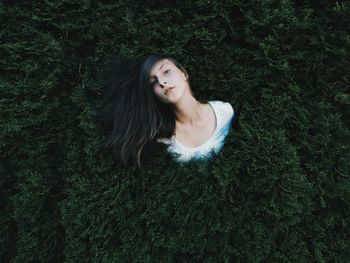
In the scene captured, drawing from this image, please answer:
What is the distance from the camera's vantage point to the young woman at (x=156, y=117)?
317cm

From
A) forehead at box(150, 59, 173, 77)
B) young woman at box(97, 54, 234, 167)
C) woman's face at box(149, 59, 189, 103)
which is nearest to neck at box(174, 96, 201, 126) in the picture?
young woman at box(97, 54, 234, 167)

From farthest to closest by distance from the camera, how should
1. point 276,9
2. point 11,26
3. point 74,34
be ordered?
point 74,34
point 11,26
point 276,9

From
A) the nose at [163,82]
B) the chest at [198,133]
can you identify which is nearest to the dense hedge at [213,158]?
the chest at [198,133]

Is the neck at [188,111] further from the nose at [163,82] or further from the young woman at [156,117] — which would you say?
the nose at [163,82]

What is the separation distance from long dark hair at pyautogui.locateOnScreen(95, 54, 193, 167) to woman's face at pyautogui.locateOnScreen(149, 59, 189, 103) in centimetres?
9

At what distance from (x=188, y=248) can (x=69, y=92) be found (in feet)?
6.98

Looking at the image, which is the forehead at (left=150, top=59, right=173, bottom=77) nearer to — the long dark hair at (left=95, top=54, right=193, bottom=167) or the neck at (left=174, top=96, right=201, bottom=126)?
the long dark hair at (left=95, top=54, right=193, bottom=167)

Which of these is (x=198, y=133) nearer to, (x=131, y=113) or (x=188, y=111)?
(x=188, y=111)

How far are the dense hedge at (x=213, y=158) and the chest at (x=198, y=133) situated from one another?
0.23 metres

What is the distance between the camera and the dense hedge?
307cm

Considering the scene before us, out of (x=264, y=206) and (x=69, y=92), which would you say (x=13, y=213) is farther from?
(x=264, y=206)

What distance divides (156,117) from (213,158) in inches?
27.7

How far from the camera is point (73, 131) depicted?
3.54m

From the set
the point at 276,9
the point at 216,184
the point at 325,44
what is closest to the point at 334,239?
the point at 216,184
